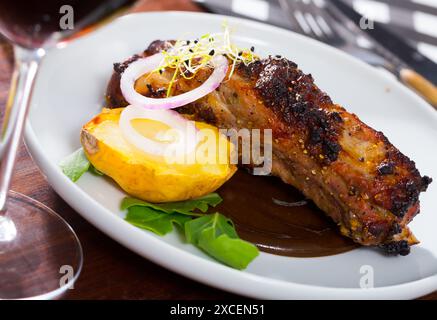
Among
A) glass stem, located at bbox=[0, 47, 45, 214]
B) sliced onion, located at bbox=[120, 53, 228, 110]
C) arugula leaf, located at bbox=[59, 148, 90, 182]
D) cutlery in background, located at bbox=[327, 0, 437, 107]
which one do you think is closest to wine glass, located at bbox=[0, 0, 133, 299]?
glass stem, located at bbox=[0, 47, 45, 214]

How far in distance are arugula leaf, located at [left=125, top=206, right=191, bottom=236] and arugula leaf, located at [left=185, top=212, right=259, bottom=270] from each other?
8 cm

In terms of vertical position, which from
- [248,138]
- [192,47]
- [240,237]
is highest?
[192,47]

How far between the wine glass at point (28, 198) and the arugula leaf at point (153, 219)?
21 centimetres

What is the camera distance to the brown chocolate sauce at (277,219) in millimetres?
2523

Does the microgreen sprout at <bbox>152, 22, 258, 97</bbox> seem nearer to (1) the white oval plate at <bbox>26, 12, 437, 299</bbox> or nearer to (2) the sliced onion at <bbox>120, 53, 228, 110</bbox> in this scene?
(2) the sliced onion at <bbox>120, 53, 228, 110</bbox>

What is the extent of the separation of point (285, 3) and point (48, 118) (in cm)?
174

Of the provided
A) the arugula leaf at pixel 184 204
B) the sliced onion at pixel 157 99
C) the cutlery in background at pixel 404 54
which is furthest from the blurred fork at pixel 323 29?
the arugula leaf at pixel 184 204

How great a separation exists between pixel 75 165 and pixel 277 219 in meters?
0.76

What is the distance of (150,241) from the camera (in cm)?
215

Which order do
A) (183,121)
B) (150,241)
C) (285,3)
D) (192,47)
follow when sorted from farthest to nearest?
(285,3) < (192,47) < (183,121) < (150,241)

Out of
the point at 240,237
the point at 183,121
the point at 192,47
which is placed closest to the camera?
the point at 240,237

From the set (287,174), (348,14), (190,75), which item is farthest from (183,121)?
(348,14)

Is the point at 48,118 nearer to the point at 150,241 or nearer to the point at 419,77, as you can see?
the point at 150,241

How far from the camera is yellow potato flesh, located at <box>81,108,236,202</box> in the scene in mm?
2439
